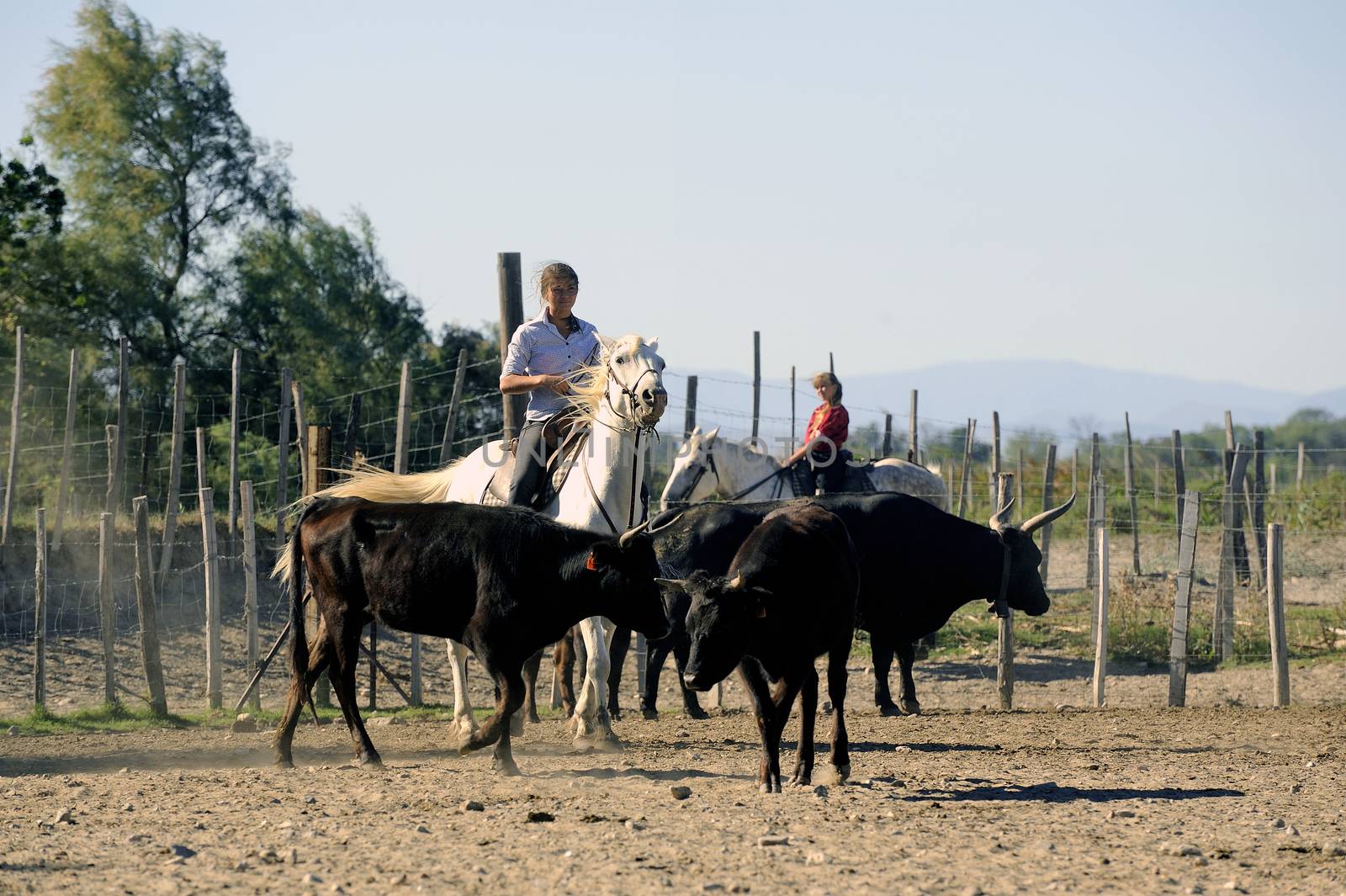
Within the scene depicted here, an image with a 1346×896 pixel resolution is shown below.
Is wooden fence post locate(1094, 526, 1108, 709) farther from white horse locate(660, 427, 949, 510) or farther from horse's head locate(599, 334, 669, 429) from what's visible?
horse's head locate(599, 334, 669, 429)

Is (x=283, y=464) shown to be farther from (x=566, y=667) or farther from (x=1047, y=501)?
(x=1047, y=501)

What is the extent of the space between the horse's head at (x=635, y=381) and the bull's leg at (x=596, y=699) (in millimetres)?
1291

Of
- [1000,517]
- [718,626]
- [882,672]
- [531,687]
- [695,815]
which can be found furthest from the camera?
[1000,517]

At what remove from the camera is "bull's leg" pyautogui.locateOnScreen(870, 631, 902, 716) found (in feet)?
35.2

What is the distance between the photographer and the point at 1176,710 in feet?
35.2

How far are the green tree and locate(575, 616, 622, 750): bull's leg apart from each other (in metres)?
20.2

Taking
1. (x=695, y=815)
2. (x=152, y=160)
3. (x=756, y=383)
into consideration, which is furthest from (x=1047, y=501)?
(x=152, y=160)

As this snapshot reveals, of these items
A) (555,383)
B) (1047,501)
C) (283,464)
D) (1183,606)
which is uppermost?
(555,383)

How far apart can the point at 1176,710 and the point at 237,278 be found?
2197cm

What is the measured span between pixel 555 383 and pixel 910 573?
316cm

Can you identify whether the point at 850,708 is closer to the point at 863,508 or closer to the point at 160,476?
the point at 863,508

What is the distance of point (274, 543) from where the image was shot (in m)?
17.2

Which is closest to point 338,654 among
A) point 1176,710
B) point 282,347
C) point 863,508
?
point 863,508

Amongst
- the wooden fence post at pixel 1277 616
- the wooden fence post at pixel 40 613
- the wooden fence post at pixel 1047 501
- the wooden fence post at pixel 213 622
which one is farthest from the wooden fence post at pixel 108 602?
the wooden fence post at pixel 1047 501
